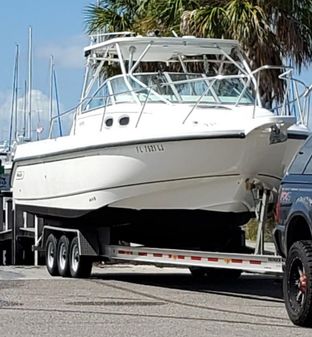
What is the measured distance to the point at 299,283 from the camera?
11898 millimetres

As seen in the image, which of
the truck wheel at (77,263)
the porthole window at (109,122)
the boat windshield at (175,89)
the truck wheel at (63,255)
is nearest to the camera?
the boat windshield at (175,89)

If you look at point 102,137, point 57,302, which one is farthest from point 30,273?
point 57,302

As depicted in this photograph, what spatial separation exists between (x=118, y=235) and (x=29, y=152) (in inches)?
97.3

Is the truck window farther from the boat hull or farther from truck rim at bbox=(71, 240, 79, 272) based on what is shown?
truck rim at bbox=(71, 240, 79, 272)

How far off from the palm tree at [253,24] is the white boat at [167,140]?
3926 mm

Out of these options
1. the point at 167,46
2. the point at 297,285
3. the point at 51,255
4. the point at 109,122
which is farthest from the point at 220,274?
the point at 297,285

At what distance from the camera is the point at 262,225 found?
49.8 ft

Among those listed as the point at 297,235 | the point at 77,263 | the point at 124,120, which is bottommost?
the point at 77,263

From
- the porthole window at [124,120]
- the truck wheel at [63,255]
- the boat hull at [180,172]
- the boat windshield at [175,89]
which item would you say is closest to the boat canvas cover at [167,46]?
the boat windshield at [175,89]

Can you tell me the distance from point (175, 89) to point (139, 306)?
4.42m

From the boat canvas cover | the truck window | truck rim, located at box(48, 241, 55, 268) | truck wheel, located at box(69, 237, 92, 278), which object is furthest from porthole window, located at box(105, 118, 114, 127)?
the truck window

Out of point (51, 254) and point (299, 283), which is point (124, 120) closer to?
point (51, 254)

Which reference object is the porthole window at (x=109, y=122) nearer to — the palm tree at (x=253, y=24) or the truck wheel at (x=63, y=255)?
the truck wheel at (x=63, y=255)

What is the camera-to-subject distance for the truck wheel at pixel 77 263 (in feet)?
59.2
